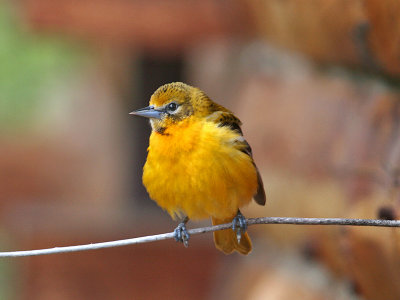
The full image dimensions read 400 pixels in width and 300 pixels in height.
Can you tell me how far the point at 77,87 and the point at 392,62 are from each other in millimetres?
3085

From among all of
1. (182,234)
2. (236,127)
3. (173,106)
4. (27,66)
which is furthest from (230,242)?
(27,66)

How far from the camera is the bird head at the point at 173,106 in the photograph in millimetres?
2219

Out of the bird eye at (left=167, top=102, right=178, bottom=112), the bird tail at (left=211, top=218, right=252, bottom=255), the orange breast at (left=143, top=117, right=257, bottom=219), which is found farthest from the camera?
the bird tail at (left=211, top=218, right=252, bottom=255)

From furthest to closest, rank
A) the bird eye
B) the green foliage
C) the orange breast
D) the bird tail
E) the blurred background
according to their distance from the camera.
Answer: the green foliage
the bird tail
the bird eye
the orange breast
the blurred background

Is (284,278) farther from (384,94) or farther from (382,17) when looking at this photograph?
(382,17)

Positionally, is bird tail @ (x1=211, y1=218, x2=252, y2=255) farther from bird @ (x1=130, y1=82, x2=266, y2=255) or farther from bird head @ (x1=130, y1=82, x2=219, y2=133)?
bird head @ (x1=130, y1=82, x2=219, y2=133)

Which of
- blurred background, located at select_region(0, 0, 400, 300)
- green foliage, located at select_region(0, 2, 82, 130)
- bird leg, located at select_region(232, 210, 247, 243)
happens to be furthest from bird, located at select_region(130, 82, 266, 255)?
green foliage, located at select_region(0, 2, 82, 130)

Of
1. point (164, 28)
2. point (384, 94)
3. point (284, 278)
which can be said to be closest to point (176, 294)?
point (284, 278)

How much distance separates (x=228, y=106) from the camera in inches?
126

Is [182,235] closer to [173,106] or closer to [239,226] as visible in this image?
[239,226]

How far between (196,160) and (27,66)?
324 centimetres

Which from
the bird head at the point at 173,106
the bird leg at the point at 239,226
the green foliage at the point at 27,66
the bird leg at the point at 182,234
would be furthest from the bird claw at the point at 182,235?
the green foliage at the point at 27,66

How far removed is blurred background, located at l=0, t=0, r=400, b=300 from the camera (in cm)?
193

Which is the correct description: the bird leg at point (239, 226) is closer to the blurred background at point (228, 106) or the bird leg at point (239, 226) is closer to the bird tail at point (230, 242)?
the bird tail at point (230, 242)
